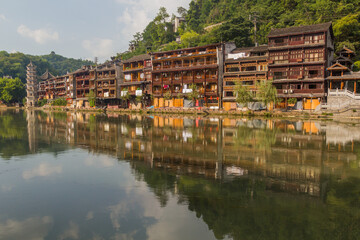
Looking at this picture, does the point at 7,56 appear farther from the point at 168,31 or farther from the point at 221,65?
the point at 221,65

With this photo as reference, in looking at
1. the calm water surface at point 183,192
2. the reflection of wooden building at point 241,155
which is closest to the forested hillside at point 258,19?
the reflection of wooden building at point 241,155

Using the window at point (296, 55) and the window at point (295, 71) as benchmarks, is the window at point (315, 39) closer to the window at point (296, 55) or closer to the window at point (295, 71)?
the window at point (296, 55)

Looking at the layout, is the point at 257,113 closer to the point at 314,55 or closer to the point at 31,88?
the point at 314,55

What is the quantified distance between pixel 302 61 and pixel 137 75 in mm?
51428

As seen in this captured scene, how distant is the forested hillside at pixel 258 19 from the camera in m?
67.0

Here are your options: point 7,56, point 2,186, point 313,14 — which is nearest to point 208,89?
point 313,14

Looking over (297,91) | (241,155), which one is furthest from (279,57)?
(241,155)

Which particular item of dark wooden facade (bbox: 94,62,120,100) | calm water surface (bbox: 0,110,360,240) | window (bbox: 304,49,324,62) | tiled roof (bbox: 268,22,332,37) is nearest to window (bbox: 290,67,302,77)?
window (bbox: 304,49,324,62)

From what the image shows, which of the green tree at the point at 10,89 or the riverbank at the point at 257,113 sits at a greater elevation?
the green tree at the point at 10,89

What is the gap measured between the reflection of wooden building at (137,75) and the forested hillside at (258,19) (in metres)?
21.7

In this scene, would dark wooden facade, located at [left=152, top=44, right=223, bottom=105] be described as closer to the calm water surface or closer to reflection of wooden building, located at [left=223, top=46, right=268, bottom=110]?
reflection of wooden building, located at [left=223, top=46, right=268, bottom=110]

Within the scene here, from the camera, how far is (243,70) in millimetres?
69312

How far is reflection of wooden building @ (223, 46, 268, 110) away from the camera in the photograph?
6612 cm

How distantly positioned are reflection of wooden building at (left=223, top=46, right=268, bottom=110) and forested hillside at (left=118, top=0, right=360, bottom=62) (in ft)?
43.1
